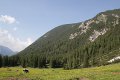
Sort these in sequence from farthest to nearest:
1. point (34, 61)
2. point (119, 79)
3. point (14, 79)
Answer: point (34, 61) → point (14, 79) → point (119, 79)

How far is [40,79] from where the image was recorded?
40.9m

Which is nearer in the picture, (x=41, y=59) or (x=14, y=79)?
(x=14, y=79)

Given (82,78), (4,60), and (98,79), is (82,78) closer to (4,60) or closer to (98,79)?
(98,79)

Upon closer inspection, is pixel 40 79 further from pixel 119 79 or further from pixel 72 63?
pixel 72 63

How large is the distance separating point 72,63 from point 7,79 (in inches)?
6085

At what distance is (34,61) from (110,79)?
14866 cm

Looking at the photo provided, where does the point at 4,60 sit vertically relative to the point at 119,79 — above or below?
above

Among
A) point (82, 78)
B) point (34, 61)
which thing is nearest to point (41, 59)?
point (34, 61)

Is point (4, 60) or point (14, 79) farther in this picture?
point (4, 60)

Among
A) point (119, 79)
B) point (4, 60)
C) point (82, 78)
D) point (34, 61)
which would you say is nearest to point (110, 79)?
point (119, 79)

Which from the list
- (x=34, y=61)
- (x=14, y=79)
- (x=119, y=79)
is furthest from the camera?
(x=34, y=61)

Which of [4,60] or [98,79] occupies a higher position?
[4,60]

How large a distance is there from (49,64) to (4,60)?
3621 centimetres

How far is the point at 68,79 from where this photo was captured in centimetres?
4047
